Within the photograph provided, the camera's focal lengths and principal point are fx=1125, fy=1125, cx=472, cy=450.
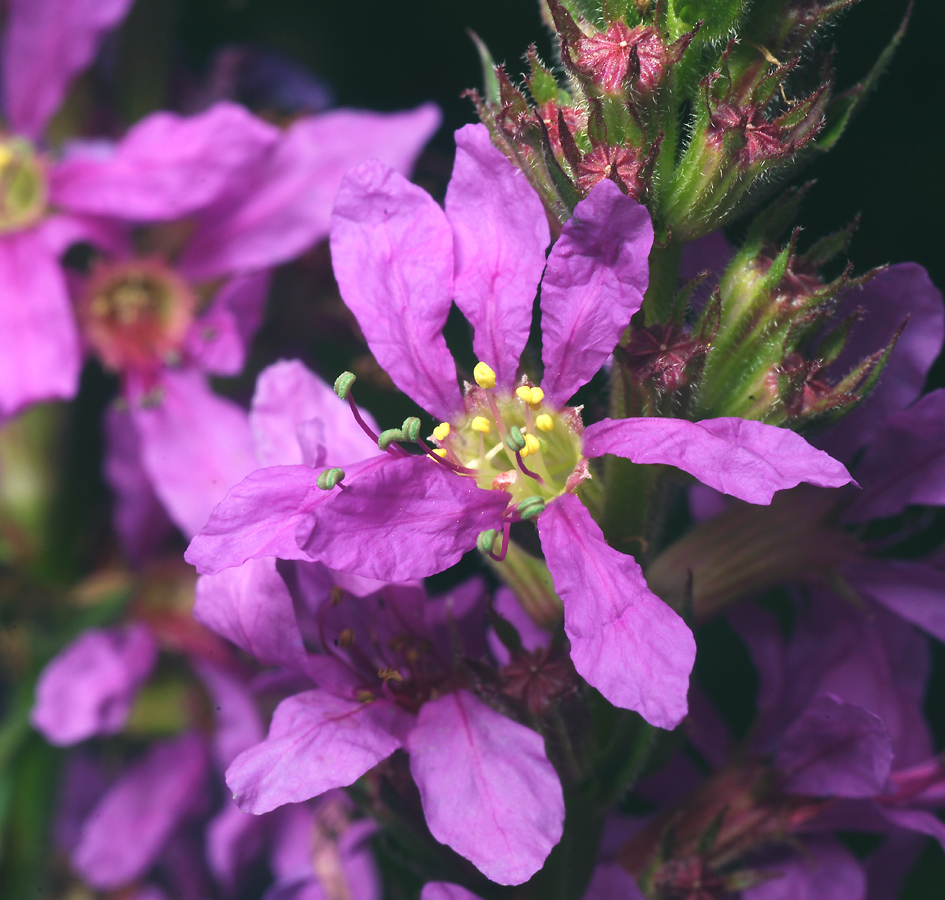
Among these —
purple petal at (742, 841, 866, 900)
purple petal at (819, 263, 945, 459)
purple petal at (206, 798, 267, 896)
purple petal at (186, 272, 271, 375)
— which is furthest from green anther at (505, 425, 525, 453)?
purple petal at (206, 798, 267, 896)

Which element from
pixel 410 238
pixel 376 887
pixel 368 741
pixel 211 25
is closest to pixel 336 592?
pixel 368 741

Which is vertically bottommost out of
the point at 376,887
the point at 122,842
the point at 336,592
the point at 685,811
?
the point at 122,842

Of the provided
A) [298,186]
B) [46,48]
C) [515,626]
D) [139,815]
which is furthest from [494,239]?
[139,815]

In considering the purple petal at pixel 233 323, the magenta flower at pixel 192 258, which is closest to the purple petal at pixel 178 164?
the magenta flower at pixel 192 258

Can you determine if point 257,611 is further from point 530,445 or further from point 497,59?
point 497,59

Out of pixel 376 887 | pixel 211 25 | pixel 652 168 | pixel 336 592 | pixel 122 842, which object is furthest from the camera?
pixel 211 25

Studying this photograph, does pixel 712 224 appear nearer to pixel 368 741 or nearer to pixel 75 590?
pixel 368 741

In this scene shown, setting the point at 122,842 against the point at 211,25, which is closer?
the point at 122,842

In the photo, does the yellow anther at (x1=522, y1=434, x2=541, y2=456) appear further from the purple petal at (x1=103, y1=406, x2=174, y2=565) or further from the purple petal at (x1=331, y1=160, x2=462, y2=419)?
the purple petal at (x1=103, y1=406, x2=174, y2=565)
